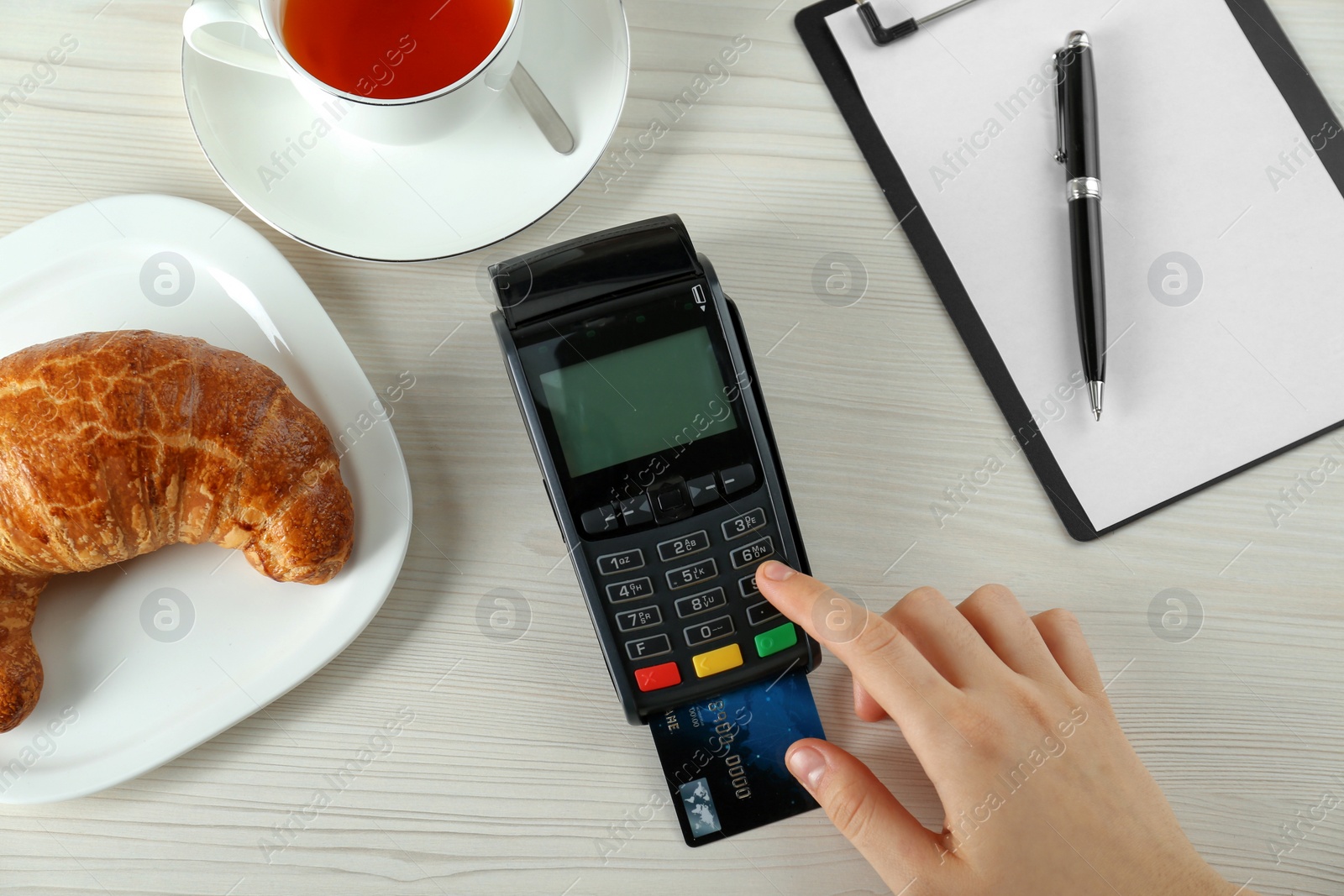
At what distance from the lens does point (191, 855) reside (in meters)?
0.67

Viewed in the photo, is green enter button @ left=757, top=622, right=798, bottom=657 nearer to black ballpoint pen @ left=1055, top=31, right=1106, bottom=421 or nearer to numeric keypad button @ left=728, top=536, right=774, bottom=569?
numeric keypad button @ left=728, top=536, right=774, bottom=569

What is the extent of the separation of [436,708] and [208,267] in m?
0.42

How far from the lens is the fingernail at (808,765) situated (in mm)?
630

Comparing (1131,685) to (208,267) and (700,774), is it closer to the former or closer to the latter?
(700,774)

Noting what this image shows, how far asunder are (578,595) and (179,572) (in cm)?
33

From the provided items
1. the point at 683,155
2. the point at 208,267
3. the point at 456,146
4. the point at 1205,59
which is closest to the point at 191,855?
the point at 208,267

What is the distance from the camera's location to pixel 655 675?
632 millimetres

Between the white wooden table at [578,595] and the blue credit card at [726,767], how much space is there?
43 millimetres

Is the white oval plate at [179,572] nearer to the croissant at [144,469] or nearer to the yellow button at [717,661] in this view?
the croissant at [144,469]

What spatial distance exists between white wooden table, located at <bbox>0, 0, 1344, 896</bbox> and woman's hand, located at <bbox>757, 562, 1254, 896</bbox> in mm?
78

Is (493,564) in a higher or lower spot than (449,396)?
lower

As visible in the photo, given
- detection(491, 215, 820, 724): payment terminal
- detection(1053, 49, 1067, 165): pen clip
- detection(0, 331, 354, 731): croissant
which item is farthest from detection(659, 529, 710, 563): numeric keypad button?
detection(1053, 49, 1067, 165): pen clip

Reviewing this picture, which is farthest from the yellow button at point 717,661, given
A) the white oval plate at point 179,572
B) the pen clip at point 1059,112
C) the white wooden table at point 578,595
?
the pen clip at point 1059,112

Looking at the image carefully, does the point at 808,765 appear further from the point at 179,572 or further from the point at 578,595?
the point at 179,572
